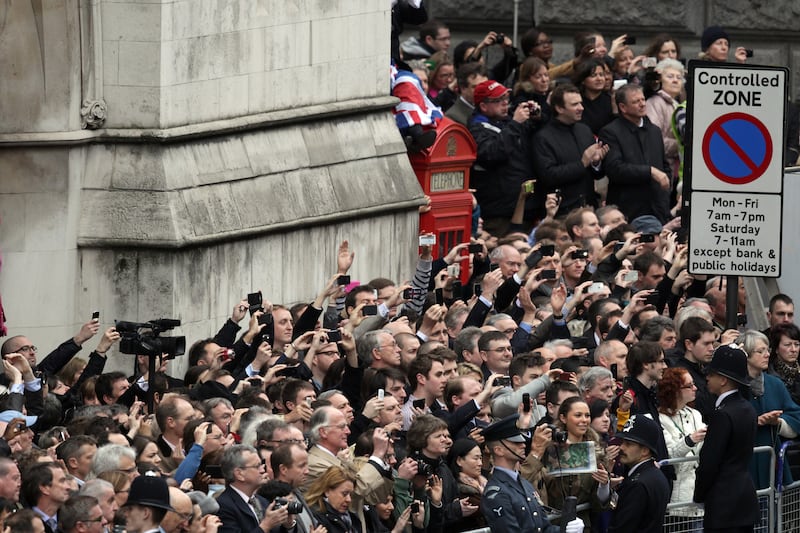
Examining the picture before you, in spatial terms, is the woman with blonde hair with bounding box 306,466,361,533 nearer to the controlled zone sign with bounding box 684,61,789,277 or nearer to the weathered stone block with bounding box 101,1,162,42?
the controlled zone sign with bounding box 684,61,789,277

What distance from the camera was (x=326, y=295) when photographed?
55.0 feet

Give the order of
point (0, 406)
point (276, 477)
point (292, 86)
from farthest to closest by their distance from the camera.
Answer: point (292, 86), point (0, 406), point (276, 477)

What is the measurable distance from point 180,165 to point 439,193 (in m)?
3.65

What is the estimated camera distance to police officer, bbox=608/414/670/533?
13258 mm

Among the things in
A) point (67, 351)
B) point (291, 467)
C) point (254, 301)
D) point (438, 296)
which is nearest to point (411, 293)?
point (438, 296)

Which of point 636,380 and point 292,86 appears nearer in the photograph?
point 636,380

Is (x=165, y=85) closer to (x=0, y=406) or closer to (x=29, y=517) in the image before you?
(x=0, y=406)

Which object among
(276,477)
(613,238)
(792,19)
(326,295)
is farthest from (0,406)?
(792,19)

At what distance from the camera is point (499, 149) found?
66.9 feet

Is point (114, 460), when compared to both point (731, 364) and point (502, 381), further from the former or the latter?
point (731, 364)

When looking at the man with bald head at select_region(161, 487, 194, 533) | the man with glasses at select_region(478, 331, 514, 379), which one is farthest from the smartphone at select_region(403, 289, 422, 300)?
the man with bald head at select_region(161, 487, 194, 533)

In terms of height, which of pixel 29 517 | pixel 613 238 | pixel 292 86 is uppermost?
pixel 292 86

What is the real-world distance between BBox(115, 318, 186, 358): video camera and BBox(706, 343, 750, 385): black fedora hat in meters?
3.44

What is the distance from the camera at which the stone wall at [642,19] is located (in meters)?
25.5
